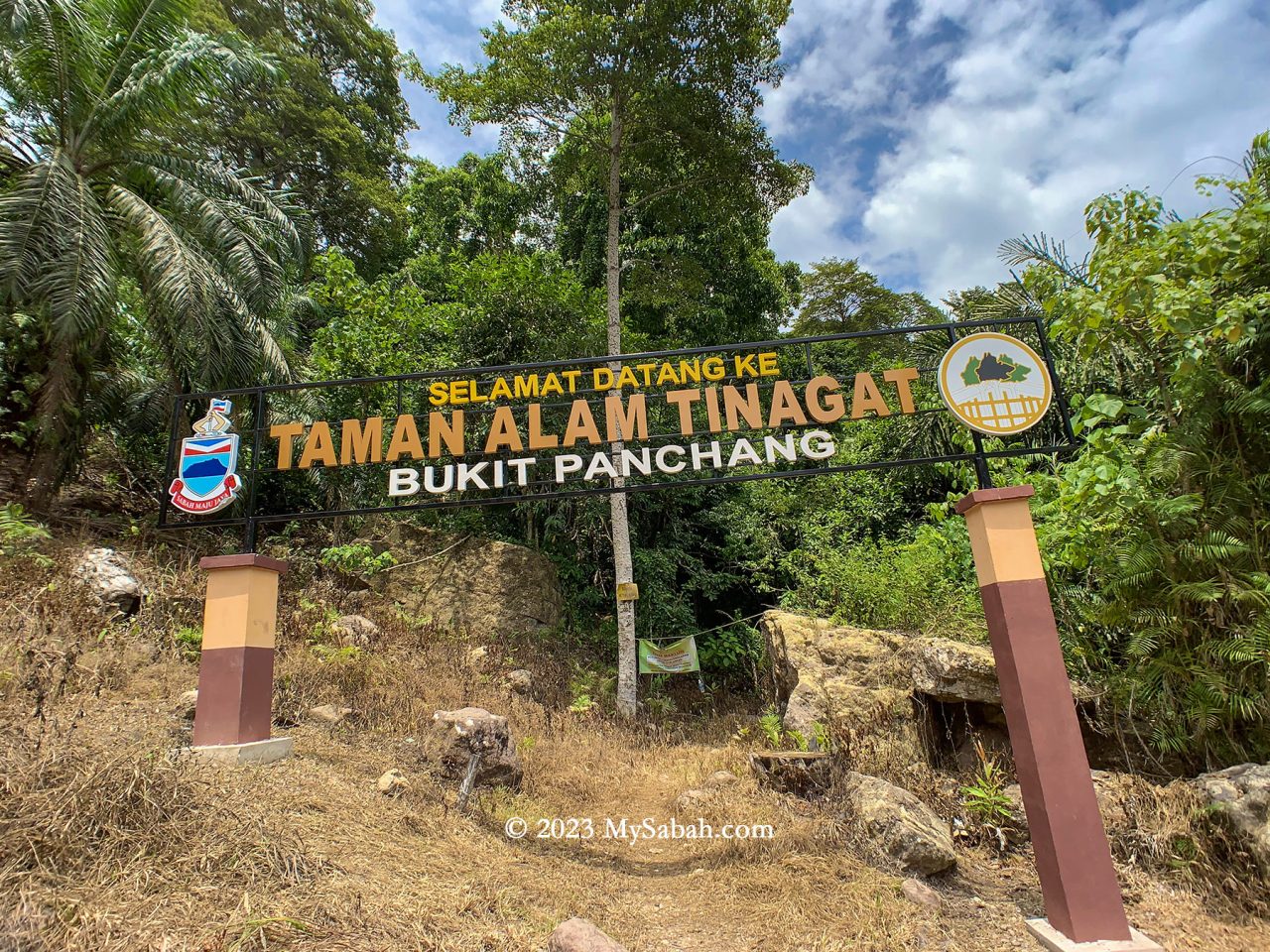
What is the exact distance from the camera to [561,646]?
13328 millimetres

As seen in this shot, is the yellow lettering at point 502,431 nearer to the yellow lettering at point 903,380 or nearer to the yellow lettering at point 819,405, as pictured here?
the yellow lettering at point 819,405

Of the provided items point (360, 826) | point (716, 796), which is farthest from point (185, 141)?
point (716, 796)

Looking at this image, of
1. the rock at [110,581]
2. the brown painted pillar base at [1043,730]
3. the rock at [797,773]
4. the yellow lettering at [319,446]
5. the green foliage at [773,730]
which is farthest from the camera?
the rock at [110,581]

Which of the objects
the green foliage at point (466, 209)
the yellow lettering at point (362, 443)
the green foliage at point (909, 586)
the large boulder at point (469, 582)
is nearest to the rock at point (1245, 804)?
the green foliage at point (909, 586)

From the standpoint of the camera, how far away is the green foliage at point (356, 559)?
40.1 feet

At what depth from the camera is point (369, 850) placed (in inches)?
204

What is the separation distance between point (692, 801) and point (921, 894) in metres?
2.81

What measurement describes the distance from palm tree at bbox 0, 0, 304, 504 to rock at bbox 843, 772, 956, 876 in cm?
1123

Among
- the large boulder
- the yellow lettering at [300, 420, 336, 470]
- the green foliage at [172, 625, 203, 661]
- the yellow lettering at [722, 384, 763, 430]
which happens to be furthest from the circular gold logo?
the large boulder

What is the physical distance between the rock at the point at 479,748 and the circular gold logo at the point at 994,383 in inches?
239

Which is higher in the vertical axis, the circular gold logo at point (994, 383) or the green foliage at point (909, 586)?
the circular gold logo at point (994, 383)

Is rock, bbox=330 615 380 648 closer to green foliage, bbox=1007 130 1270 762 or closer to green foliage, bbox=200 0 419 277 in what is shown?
green foliage, bbox=1007 130 1270 762

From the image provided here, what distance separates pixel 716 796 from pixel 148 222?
1181cm

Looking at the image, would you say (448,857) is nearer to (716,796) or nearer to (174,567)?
(716,796)
